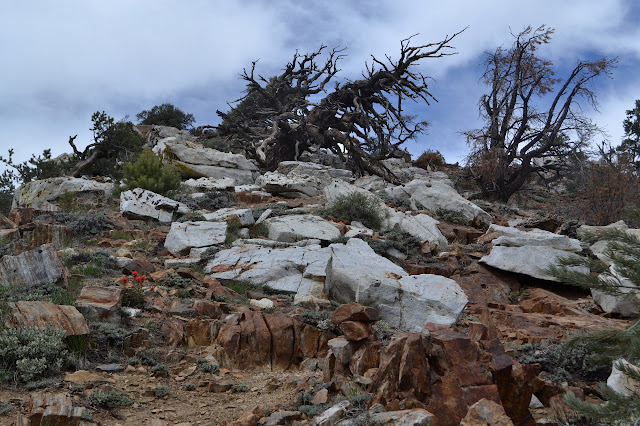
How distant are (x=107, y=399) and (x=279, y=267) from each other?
474 centimetres

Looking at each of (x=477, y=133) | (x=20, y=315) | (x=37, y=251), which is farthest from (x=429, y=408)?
(x=477, y=133)

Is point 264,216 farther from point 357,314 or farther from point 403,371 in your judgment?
point 403,371

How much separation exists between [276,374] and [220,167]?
15189mm

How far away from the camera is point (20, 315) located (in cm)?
553

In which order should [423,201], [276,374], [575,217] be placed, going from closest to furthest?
[276,374] → [423,201] → [575,217]

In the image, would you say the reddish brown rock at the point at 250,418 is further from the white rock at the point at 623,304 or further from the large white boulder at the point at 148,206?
the large white boulder at the point at 148,206

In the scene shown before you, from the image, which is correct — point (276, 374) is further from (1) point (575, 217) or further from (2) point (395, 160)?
(2) point (395, 160)

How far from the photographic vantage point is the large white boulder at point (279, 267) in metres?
8.77

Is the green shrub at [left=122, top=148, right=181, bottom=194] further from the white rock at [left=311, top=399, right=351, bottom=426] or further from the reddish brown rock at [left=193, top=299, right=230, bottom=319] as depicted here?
the white rock at [left=311, top=399, right=351, bottom=426]

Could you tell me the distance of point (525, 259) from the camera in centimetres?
1066

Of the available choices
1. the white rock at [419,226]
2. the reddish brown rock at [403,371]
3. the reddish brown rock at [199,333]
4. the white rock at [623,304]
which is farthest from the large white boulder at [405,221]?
the reddish brown rock at [403,371]

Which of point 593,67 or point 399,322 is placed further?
point 593,67

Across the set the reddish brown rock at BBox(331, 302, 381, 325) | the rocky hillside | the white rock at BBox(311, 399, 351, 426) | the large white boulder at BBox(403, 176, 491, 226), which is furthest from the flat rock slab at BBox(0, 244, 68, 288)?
the large white boulder at BBox(403, 176, 491, 226)

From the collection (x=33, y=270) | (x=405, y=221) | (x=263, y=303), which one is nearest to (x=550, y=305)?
(x=405, y=221)
